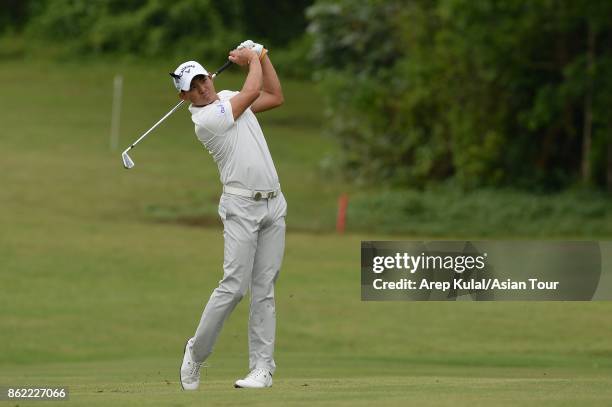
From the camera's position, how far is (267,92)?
9.37 metres

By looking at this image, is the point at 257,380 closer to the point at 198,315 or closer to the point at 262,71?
the point at 262,71

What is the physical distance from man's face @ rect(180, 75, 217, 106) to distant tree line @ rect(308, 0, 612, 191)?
17881 mm

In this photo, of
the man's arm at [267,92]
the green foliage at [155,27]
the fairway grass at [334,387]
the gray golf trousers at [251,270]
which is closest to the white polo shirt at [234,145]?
the gray golf trousers at [251,270]

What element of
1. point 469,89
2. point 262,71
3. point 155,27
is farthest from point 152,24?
point 262,71

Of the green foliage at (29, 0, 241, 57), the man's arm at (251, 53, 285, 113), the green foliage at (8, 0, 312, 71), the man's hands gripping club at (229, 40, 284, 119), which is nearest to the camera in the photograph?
the man's hands gripping club at (229, 40, 284, 119)

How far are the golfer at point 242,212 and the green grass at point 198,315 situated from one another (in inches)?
11.5

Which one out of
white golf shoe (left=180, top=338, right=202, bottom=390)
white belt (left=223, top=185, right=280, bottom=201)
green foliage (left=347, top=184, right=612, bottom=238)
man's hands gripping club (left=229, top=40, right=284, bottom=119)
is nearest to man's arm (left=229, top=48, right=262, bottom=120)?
man's hands gripping club (left=229, top=40, right=284, bottom=119)

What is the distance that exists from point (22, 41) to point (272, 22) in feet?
28.9

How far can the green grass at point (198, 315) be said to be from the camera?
9.03 metres

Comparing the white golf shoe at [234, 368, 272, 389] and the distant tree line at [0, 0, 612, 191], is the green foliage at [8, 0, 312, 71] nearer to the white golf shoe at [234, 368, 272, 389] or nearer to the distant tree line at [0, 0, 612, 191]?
the distant tree line at [0, 0, 612, 191]

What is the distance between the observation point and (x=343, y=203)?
25906 millimetres

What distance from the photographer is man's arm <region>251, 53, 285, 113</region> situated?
30.4 feet

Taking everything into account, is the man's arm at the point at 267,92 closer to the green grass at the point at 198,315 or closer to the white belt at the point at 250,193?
the white belt at the point at 250,193

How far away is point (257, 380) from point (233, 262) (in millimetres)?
759
